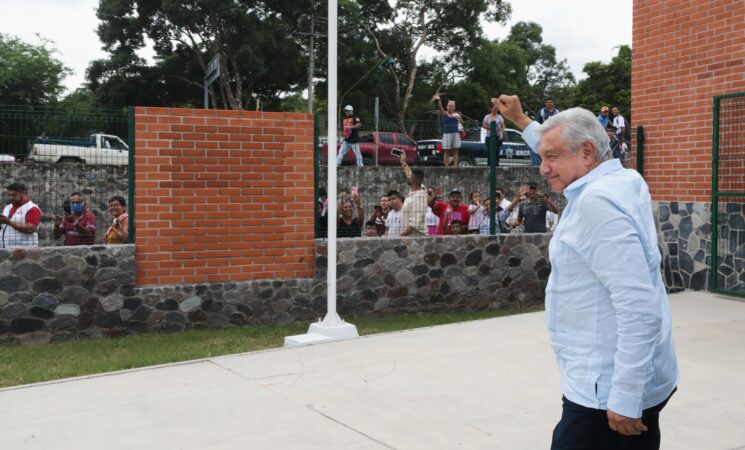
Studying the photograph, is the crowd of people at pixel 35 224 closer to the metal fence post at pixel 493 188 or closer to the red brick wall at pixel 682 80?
the metal fence post at pixel 493 188

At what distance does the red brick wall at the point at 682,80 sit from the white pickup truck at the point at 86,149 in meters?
6.81

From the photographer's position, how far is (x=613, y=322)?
257 cm

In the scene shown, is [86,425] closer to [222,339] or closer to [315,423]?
[315,423]

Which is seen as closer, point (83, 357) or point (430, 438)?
point (430, 438)

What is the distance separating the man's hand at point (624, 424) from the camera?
247cm

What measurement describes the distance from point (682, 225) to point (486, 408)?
5942 mm

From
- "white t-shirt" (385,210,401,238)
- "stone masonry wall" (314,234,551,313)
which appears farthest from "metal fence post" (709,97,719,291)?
"white t-shirt" (385,210,401,238)

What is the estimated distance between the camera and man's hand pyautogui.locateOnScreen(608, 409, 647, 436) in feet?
8.12

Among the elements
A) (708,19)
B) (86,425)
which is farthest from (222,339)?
(708,19)

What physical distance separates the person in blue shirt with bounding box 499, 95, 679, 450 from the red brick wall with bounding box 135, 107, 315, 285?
259 inches

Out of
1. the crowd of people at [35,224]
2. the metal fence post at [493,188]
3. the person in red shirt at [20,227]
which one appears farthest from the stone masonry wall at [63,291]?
the metal fence post at [493,188]

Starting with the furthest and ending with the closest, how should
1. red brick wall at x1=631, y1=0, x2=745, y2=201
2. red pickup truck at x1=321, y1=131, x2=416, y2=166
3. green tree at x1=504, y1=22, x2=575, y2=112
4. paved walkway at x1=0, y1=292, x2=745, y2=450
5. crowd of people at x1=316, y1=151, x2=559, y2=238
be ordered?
green tree at x1=504, y1=22, x2=575, y2=112 < red pickup truck at x1=321, y1=131, x2=416, y2=166 < crowd of people at x1=316, y1=151, x2=559, y2=238 < red brick wall at x1=631, y1=0, x2=745, y2=201 < paved walkway at x1=0, y1=292, x2=745, y2=450

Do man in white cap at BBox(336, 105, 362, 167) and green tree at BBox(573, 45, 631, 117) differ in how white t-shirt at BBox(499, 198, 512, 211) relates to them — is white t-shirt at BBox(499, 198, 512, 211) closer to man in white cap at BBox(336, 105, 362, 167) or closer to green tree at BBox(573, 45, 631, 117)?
man in white cap at BBox(336, 105, 362, 167)

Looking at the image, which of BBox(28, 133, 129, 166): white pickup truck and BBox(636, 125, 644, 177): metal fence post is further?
BBox(636, 125, 644, 177): metal fence post
